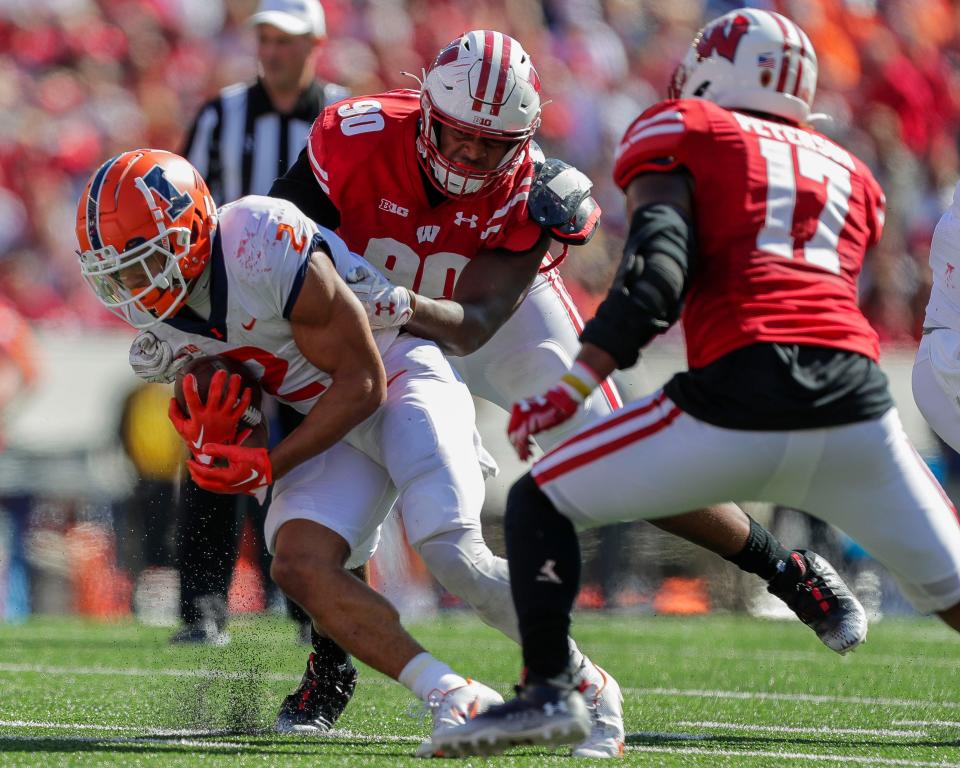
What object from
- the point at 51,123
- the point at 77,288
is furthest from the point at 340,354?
the point at 51,123

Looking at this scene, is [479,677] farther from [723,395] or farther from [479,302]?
[723,395]

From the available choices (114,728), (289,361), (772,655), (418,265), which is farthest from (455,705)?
(772,655)

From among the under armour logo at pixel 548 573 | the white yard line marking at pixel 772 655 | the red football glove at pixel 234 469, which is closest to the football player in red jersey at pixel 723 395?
the under armour logo at pixel 548 573

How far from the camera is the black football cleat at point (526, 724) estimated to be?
2686mm

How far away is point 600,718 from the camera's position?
335 cm

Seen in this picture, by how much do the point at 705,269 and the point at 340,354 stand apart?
34.8 inches

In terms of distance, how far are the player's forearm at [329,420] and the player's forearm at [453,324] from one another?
37cm

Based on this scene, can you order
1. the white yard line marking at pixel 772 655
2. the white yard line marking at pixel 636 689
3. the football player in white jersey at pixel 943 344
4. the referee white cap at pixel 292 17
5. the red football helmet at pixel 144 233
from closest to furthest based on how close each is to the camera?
the red football helmet at pixel 144 233 < the white yard line marking at pixel 636 689 < the football player in white jersey at pixel 943 344 < the white yard line marking at pixel 772 655 < the referee white cap at pixel 292 17

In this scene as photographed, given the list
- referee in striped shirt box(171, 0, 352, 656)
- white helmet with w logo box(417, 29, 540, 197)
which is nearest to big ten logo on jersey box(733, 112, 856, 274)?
white helmet with w logo box(417, 29, 540, 197)

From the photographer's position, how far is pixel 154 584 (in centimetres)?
676

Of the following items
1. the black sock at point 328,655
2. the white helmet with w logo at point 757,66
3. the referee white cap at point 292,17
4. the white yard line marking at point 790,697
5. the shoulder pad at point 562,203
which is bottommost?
the white yard line marking at point 790,697

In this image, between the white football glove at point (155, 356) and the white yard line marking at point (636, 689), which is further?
the white yard line marking at point (636, 689)

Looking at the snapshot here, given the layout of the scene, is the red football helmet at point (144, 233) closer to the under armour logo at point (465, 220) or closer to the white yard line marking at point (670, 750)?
the under armour logo at point (465, 220)

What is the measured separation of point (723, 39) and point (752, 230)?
1.45 ft
